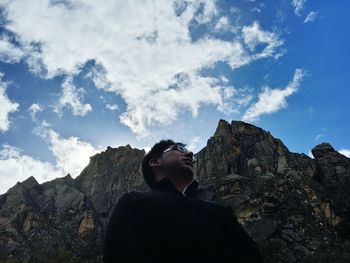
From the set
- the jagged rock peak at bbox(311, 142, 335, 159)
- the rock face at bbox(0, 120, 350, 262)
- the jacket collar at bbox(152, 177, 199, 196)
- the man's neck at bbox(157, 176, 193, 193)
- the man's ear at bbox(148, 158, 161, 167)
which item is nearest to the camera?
the jacket collar at bbox(152, 177, 199, 196)

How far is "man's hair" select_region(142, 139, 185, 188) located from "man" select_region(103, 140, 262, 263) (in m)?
0.33

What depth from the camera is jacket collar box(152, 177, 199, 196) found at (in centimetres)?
468

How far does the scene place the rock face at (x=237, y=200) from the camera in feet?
170

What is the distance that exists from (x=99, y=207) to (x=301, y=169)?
50177 mm

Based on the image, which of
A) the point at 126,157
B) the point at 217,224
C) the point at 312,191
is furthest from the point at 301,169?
the point at 217,224

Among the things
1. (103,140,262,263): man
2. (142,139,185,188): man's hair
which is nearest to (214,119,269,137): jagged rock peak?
(142,139,185,188): man's hair

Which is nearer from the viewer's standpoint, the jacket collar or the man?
the man

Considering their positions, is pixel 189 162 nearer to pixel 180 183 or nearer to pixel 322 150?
pixel 180 183

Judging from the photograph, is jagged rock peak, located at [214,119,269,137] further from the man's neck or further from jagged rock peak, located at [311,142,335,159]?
the man's neck

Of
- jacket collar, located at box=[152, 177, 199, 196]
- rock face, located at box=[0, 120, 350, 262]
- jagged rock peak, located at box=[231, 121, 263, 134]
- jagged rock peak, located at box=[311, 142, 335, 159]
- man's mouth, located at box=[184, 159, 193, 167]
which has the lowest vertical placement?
jacket collar, located at box=[152, 177, 199, 196]

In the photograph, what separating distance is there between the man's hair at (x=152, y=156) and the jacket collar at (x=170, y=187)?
0.29 metres

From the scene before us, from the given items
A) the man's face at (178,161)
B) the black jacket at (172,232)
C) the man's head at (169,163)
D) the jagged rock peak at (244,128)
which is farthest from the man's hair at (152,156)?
the jagged rock peak at (244,128)

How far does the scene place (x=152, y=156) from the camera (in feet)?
17.7

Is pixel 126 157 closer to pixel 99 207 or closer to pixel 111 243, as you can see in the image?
pixel 99 207
